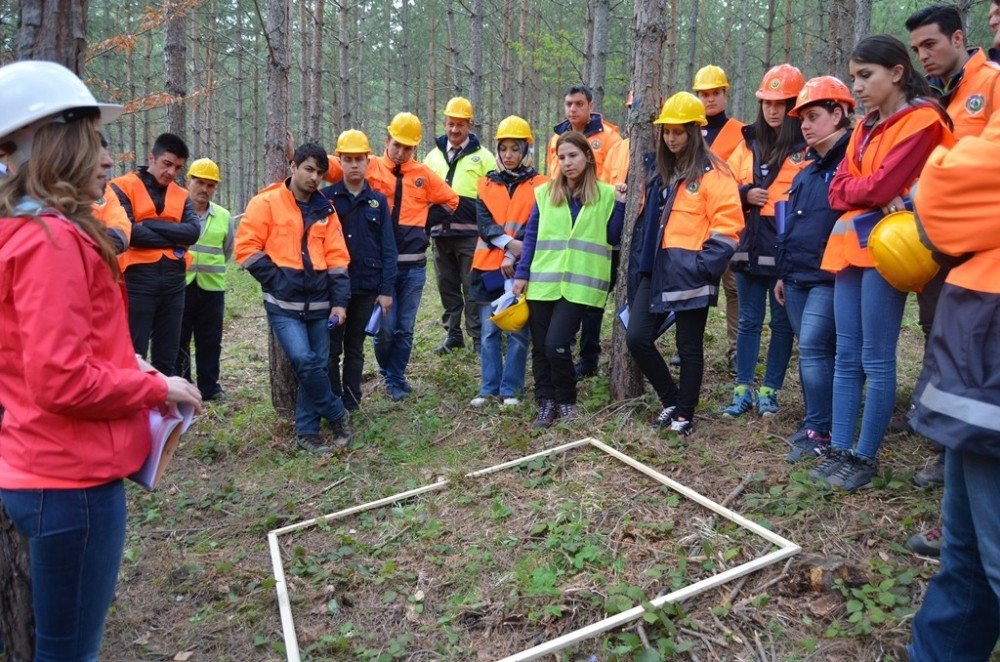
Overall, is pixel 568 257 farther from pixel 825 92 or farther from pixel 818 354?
pixel 825 92

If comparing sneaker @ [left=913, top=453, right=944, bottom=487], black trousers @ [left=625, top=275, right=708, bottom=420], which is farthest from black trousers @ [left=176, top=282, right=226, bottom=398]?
sneaker @ [left=913, top=453, right=944, bottom=487]

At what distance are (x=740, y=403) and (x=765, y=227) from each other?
50.7 inches

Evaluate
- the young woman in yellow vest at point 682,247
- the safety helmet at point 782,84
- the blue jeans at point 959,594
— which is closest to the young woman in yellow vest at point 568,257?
the young woman in yellow vest at point 682,247

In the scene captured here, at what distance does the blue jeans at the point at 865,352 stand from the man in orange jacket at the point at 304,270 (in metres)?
3.57

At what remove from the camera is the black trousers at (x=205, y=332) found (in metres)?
7.09

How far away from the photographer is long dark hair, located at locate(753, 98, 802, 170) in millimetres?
5137

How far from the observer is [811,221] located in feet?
14.8

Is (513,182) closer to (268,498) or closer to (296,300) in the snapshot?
(296,300)

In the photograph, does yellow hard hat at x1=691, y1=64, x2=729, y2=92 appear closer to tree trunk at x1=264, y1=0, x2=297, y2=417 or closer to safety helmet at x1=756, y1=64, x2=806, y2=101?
safety helmet at x1=756, y1=64, x2=806, y2=101

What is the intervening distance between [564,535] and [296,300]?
279 centimetres

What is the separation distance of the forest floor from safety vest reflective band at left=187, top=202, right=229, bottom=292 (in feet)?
6.23

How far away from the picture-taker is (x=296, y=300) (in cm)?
547

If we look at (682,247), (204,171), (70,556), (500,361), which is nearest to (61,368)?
(70,556)

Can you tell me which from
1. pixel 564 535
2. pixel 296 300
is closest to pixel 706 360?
pixel 564 535
